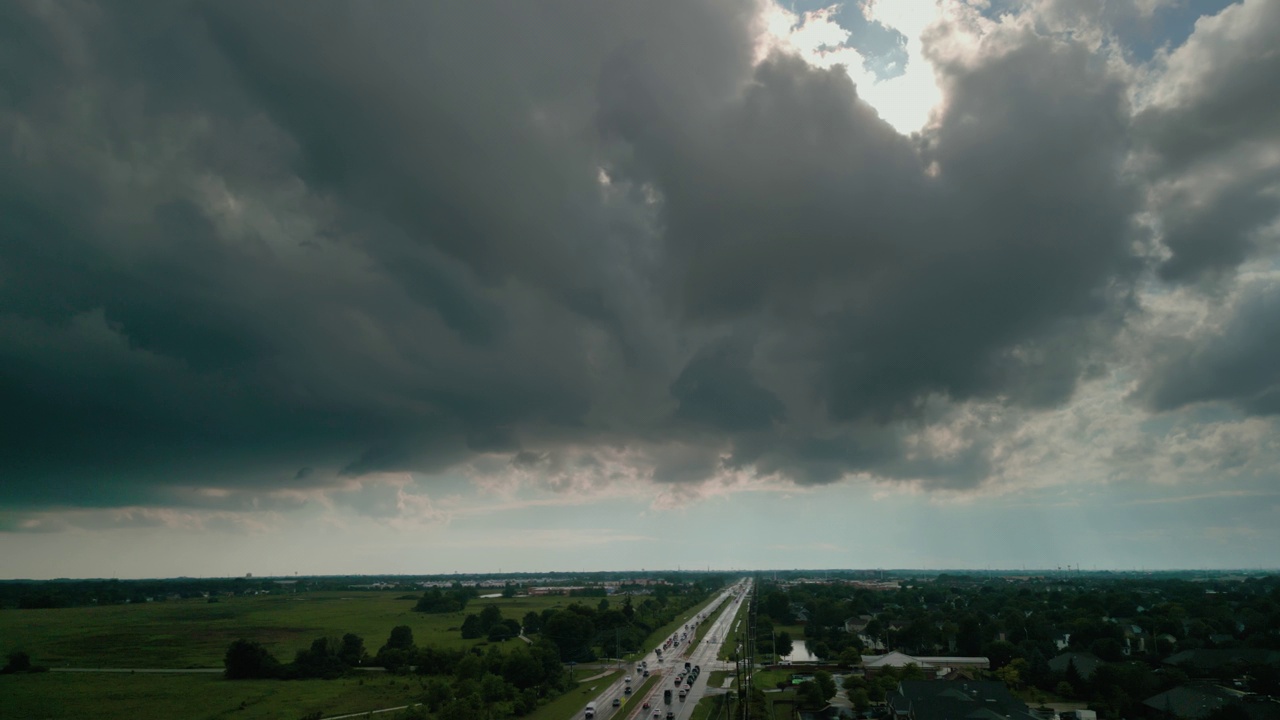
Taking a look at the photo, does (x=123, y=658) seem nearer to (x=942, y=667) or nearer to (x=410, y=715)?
(x=410, y=715)

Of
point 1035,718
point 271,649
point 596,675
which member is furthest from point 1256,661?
point 271,649

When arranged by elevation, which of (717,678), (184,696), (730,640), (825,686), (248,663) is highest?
(248,663)

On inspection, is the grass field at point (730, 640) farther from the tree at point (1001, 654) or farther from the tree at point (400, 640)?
the tree at point (400, 640)

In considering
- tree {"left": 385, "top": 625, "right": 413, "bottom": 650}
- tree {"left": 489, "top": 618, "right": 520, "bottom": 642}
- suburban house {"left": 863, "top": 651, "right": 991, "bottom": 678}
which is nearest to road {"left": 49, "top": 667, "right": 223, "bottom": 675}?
tree {"left": 385, "top": 625, "right": 413, "bottom": 650}

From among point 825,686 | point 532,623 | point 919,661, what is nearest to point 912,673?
point 825,686

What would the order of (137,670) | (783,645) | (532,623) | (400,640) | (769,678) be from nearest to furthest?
1. (137,670)
2. (769,678)
3. (400,640)
4. (783,645)
5. (532,623)

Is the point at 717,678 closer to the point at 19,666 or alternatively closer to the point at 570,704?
the point at 570,704

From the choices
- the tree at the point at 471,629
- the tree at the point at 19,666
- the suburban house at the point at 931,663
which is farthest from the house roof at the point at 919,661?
the tree at the point at 19,666
